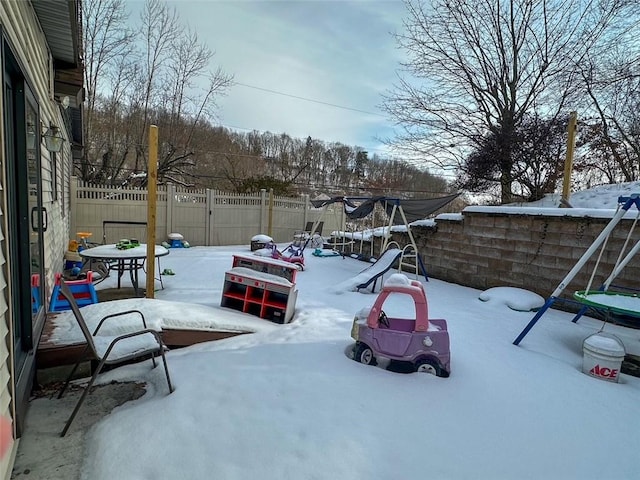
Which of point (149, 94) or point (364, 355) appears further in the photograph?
point (149, 94)

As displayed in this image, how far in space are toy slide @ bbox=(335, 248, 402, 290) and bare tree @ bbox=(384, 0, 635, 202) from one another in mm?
3834

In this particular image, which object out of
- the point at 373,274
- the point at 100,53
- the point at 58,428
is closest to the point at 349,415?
the point at 58,428

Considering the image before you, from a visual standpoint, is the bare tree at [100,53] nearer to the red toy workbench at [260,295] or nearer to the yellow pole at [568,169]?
the red toy workbench at [260,295]

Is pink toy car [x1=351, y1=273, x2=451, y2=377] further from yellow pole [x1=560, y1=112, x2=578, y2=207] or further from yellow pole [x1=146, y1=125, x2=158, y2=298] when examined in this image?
yellow pole [x1=560, y1=112, x2=578, y2=207]

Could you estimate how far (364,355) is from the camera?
2.83m

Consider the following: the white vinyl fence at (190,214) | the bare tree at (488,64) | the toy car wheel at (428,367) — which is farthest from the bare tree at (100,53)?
the toy car wheel at (428,367)

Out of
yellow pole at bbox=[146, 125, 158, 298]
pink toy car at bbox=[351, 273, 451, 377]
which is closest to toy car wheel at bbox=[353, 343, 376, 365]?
pink toy car at bbox=[351, 273, 451, 377]

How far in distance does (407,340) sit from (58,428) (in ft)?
7.15

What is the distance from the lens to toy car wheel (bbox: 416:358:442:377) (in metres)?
2.65

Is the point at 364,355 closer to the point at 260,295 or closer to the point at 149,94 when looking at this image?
the point at 260,295

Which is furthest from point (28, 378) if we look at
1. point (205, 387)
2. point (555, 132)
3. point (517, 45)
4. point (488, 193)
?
point (517, 45)

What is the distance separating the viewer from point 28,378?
2064 mm

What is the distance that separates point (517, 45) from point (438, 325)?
9559 mm

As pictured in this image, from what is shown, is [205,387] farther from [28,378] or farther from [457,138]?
[457,138]
